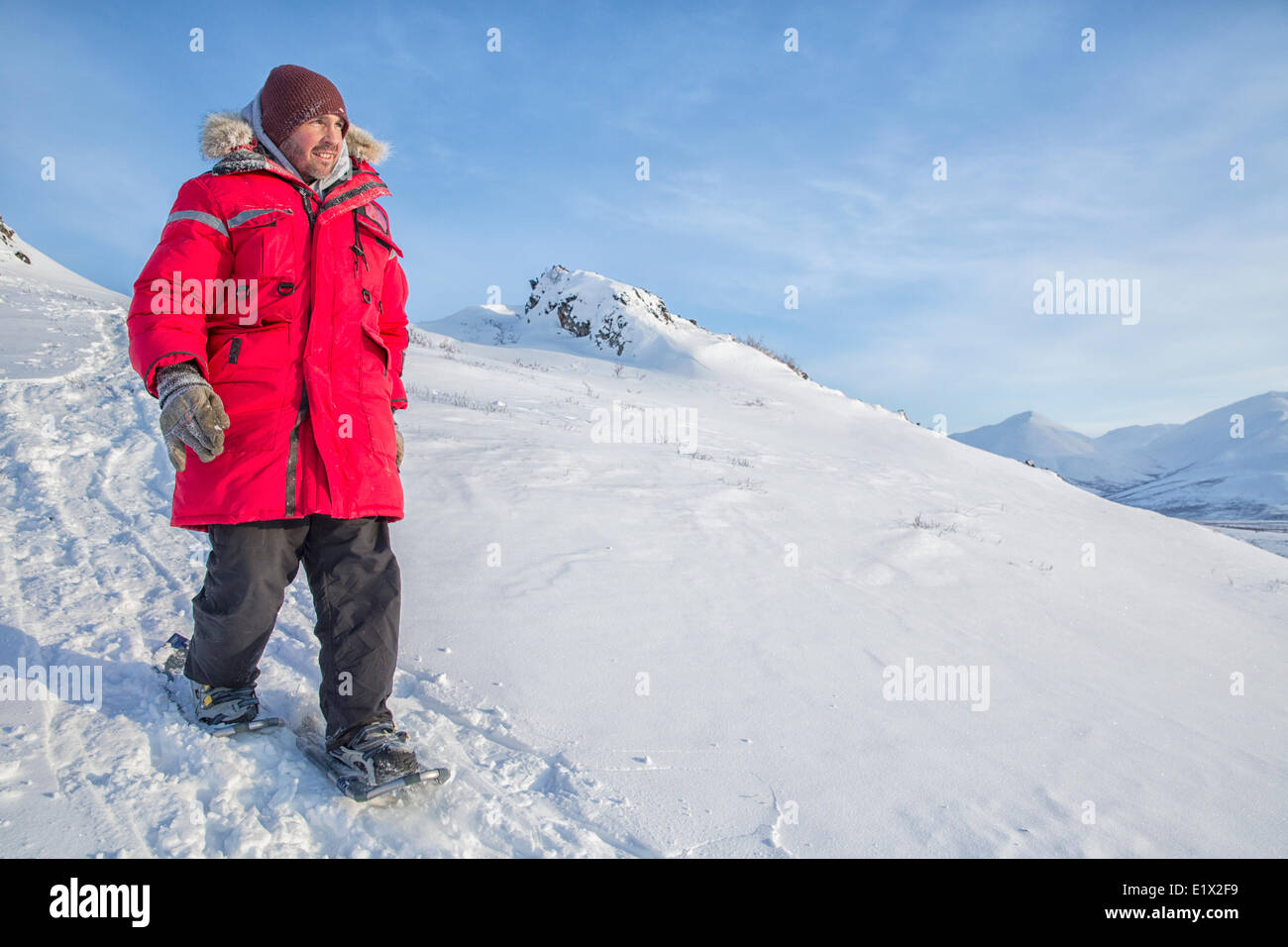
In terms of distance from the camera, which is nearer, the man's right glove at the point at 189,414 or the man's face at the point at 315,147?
the man's right glove at the point at 189,414

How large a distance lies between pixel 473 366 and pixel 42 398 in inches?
261

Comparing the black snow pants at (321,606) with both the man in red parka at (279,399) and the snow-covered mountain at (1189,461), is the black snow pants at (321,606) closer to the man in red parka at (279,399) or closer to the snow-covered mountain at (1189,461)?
the man in red parka at (279,399)

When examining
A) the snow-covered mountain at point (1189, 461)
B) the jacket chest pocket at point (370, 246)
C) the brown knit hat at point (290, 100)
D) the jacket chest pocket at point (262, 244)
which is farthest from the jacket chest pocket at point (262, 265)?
the snow-covered mountain at point (1189, 461)

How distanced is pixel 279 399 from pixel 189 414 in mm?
250

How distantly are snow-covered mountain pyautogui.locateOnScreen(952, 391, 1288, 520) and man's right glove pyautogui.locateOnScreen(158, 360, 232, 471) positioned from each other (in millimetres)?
64445

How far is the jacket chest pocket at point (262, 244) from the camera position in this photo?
6.57ft

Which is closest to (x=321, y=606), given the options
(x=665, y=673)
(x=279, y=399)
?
(x=279, y=399)

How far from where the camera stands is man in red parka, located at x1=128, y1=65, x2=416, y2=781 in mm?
1919

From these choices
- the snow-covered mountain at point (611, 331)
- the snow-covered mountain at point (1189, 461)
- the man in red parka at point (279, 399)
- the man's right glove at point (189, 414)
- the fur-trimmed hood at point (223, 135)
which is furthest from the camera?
the snow-covered mountain at point (1189, 461)

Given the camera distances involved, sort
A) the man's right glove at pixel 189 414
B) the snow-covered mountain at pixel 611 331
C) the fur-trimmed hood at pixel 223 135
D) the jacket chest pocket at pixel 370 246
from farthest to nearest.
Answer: the snow-covered mountain at pixel 611 331 → the jacket chest pocket at pixel 370 246 → the fur-trimmed hood at pixel 223 135 → the man's right glove at pixel 189 414

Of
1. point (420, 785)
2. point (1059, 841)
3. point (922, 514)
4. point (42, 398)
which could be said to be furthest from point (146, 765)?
point (922, 514)

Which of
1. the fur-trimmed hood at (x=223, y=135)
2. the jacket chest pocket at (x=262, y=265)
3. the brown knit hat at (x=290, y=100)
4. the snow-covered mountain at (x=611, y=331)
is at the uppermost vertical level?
the snow-covered mountain at (x=611, y=331)

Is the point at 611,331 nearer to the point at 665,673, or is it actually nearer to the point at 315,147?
the point at 665,673

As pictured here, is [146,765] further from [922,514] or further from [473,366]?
[473,366]
